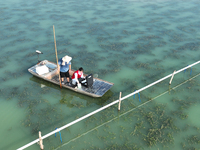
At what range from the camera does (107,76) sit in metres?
12.0

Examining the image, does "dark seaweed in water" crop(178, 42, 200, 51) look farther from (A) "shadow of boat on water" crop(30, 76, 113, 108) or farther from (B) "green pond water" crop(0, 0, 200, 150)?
(A) "shadow of boat on water" crop(30, 76, 113, 108)

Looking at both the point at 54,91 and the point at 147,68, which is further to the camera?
the point at 147,68

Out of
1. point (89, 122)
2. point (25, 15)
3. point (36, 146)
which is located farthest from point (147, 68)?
point (25, 15)

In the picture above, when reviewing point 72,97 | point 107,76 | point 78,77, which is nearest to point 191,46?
point 107,76

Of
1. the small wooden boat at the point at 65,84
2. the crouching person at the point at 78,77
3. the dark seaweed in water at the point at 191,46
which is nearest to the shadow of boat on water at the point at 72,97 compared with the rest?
the small wooden boat at the point at 65,84

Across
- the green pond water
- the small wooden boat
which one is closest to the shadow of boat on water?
the green pond water

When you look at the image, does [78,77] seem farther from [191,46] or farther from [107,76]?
[191,46]

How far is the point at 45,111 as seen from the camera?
9219mm

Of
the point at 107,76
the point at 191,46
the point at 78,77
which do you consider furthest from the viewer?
the point at 191,46

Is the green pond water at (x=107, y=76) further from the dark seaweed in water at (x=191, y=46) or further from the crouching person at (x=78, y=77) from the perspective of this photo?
the crouching person at (x=78, y=77)

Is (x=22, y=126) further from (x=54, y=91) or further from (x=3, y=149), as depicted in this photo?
(x=54, y=91)

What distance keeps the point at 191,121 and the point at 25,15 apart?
73.3 feet

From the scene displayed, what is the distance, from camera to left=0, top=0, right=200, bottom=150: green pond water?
7973 millimetres

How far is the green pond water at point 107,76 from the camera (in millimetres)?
7973
